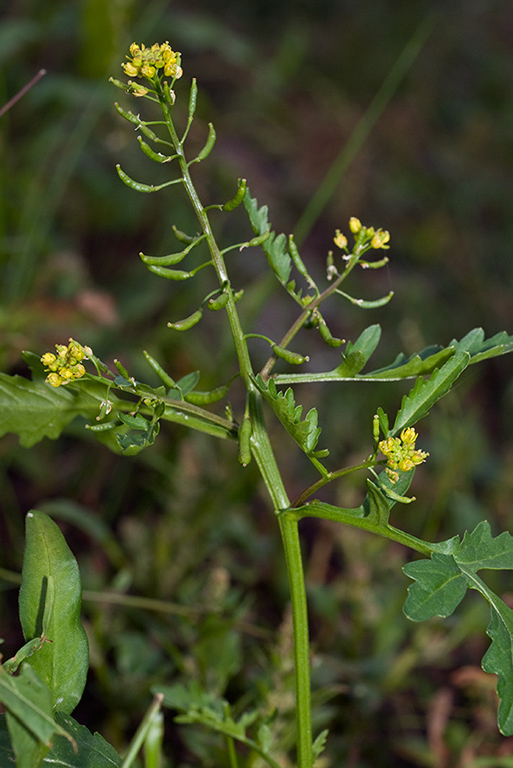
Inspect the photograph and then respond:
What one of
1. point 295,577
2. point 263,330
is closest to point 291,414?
point 295,577

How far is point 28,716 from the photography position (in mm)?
510

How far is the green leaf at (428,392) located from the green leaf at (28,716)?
36cm

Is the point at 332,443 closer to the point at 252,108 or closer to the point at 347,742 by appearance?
the point at 347,742

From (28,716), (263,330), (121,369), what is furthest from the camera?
(263,330)

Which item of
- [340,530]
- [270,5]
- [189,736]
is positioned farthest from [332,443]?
[270,5]

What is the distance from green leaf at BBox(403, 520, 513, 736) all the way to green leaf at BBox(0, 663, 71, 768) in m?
0.29

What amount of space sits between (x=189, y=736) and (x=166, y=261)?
78cm

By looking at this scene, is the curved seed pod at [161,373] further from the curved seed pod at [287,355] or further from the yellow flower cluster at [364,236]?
the yellow flower cluster at [364,236]

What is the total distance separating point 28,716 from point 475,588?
0.36 metres

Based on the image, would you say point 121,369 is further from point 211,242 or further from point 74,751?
point 74,751

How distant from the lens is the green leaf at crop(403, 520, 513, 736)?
550 millimetres

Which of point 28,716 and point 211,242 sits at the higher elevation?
point 211,242

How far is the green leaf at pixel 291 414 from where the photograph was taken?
0.59 metres

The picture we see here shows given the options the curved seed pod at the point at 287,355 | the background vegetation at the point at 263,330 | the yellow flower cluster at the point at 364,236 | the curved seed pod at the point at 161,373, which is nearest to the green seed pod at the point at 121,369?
the curved seed pod at the point at 161,373
